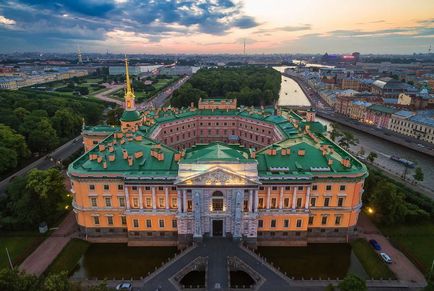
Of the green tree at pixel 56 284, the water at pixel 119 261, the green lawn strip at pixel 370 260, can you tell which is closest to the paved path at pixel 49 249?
the water at pixel 119 261

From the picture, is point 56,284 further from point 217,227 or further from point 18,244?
point 217,227

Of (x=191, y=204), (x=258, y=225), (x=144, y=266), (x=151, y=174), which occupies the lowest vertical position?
(x=144, y=266)

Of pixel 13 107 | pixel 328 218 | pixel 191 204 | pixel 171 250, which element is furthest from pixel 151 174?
pixel 13 107

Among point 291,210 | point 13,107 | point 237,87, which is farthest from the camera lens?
point 237,87

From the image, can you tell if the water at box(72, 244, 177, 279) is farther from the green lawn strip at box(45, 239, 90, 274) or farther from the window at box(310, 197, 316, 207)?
the window at box(310, 197, 316, 207)

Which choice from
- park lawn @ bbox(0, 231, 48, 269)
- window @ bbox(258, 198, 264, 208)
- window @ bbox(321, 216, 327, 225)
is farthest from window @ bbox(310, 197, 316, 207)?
park lawn @ bbox(0, 231, 48, 269)

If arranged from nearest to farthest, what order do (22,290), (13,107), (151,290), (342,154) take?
(22,290) → (151,290) → (342,154) → (13,107)

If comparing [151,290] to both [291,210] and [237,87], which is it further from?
[237,87]
